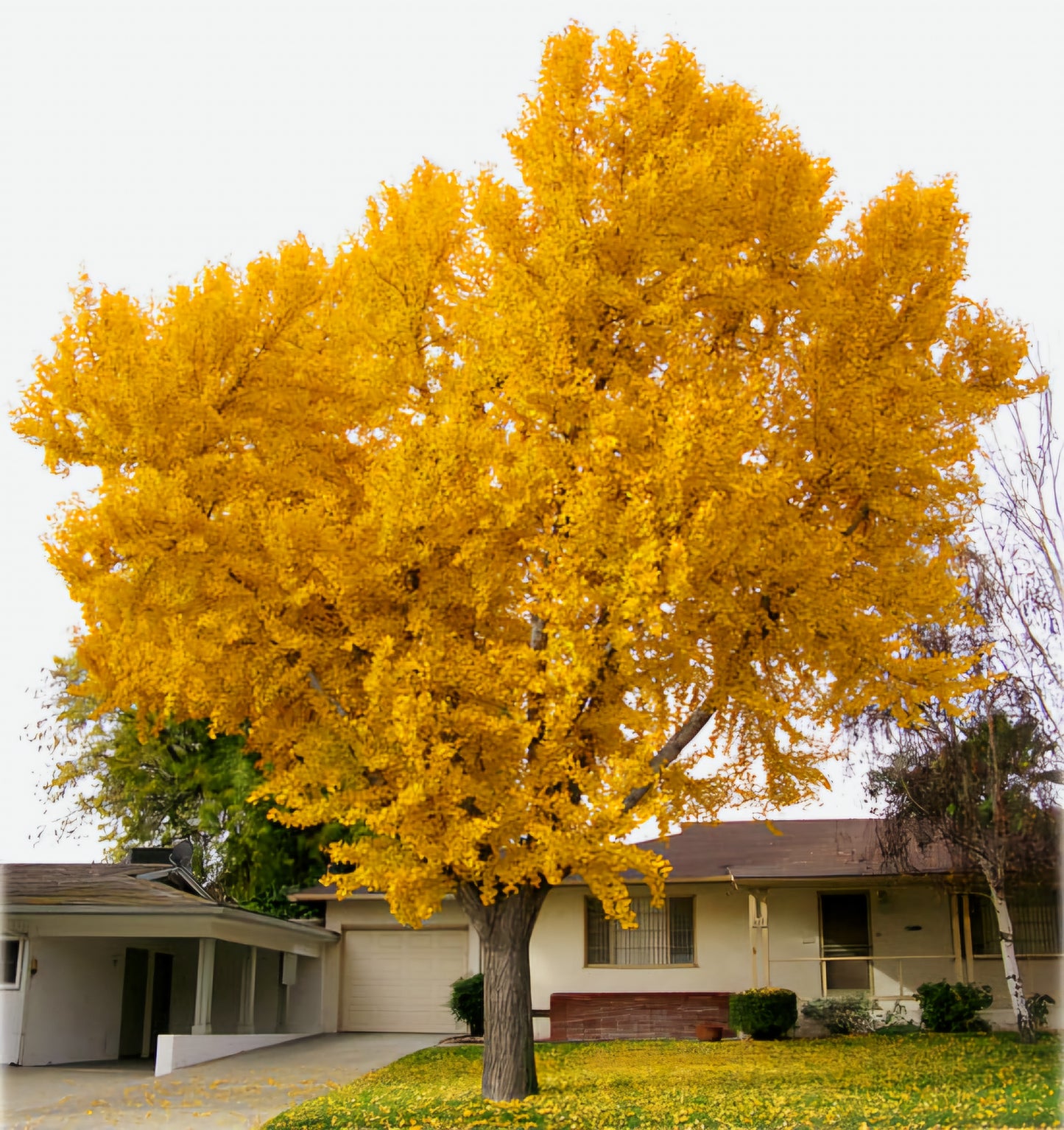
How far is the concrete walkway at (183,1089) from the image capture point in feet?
40.3

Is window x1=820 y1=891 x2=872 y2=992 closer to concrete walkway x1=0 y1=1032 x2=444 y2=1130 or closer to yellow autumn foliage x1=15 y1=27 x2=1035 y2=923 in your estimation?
concrete walkway x1=0 y1=1032 x2=444 y2=1130

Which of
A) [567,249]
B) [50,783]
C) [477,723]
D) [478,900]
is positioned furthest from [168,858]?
[567,249]

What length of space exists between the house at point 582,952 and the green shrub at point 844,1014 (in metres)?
0.41

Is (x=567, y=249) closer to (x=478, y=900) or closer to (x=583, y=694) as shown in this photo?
(x=583, y=694)

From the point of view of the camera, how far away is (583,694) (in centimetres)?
1207

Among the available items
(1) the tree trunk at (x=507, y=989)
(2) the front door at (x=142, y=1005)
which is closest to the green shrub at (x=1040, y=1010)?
(1) the tree trunk at (x=507, y=989)

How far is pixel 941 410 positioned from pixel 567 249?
4276 millimetres

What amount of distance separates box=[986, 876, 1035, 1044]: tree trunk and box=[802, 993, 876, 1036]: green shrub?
9.02ft

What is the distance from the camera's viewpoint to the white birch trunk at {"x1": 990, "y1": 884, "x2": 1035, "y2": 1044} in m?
17.8

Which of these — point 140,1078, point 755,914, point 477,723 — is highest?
point 477,723

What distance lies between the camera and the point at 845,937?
22.2m

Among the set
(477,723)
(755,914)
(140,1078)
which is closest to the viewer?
(477,723)

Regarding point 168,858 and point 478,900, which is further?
point 168,858

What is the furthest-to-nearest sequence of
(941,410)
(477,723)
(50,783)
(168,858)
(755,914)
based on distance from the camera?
(50,783)
(168,858)
(755,914)
(941,410)
(477,723)
